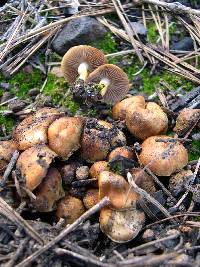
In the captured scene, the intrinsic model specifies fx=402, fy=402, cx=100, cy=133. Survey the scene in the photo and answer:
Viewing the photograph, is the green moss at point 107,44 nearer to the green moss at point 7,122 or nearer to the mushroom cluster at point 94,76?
the mushroom cluster at point 94,76

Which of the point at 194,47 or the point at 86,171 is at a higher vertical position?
the point at 194,47

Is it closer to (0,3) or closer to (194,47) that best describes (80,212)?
(194,47)

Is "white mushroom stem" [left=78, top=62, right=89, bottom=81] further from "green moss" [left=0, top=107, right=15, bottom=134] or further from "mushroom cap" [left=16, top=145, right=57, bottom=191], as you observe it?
"mushroom cap" [left=16, top=145, right=57, bottom=191]

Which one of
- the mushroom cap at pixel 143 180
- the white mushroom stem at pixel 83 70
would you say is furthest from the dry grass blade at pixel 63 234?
the white mushroom stem at pixel 83 70

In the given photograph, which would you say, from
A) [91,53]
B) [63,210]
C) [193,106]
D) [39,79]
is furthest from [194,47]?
[63,210]

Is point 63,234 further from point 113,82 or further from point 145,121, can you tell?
point 113,82

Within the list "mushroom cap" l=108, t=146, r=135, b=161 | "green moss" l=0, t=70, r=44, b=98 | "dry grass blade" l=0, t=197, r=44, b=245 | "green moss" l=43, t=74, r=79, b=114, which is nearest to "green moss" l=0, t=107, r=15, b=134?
"green moss" l=0, t=70, r=44, b=98
